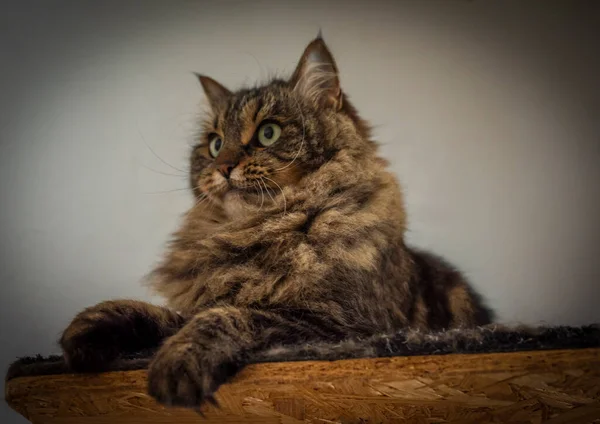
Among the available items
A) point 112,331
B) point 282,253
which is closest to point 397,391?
point 282,253

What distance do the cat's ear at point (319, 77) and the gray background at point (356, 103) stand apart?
0.33 feet

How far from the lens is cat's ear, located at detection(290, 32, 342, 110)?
1.61m

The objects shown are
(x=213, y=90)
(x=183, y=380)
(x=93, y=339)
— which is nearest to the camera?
(x=183, y=380)

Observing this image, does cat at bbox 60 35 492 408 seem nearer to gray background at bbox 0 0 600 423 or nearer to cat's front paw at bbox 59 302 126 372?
cat's front paw at bbox 59 302 126 372

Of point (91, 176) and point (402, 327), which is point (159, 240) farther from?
point (402, 327)

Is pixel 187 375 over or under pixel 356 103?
under

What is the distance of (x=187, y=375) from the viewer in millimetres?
1033

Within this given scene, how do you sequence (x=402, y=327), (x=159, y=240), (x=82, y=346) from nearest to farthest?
(x=82, y=346), (x=402, y=327), (x=159, y=240)

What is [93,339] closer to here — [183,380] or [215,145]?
[183,380]

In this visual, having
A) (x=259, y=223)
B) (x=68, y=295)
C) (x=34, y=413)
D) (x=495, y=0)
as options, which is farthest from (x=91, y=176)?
(x=495, y=0)

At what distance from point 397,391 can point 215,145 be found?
0.99 metres

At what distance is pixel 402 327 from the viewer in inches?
54.1

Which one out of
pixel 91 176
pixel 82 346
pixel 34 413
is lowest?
pixel 34 413

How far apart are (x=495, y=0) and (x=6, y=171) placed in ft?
5.58
